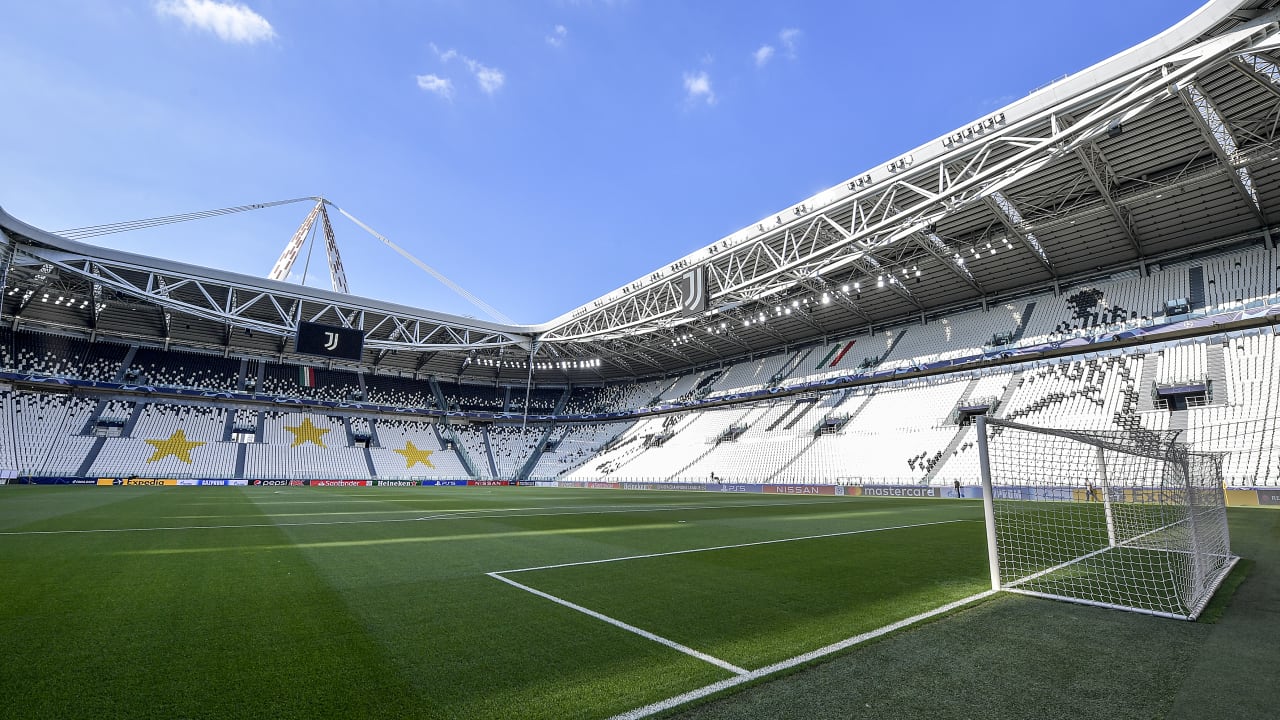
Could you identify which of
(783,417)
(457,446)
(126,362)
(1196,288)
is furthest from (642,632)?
(126,362)

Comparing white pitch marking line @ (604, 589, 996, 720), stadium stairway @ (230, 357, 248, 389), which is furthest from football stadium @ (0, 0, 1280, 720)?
stadium stairway @ (230, 357, 248, 389)

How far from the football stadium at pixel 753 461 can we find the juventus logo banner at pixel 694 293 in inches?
10.3

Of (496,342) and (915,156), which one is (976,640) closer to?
(915,156)

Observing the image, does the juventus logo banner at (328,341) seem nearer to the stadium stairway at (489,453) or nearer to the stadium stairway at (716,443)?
the stadium stairway at (489,453)

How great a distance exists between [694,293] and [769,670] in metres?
24.5

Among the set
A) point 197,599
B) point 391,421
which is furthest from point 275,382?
point 197,599

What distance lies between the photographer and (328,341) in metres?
31.2

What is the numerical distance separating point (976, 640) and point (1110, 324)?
A: 1258 inches

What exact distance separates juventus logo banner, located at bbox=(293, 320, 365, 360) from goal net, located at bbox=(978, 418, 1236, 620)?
109 ft

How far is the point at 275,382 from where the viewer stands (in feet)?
143

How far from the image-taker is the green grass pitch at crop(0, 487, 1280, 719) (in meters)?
2.59

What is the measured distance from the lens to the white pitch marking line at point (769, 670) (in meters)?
2.46

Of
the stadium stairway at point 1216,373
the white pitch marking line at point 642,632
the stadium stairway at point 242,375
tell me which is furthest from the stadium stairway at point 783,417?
the stadium stairway at point 242,375

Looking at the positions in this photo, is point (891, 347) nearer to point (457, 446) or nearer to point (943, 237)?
point (943, 237)
